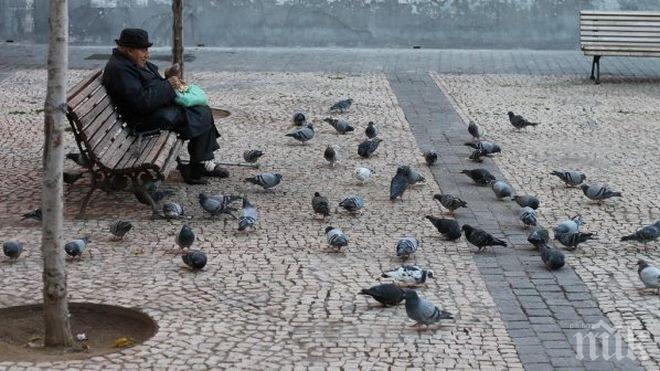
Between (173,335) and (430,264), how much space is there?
2.44m

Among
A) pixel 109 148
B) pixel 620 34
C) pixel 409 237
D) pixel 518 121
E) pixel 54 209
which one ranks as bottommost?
pixel 409 237

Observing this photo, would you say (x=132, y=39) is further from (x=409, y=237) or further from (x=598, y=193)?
(x=598, y=193)

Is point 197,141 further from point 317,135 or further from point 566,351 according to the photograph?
point 566,351

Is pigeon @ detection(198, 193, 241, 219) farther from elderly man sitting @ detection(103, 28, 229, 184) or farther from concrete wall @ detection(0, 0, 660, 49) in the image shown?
concrete wall @ detection(0, 0, 660, 49)

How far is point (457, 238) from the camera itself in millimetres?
9750

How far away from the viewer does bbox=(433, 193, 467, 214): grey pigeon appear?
416 inches

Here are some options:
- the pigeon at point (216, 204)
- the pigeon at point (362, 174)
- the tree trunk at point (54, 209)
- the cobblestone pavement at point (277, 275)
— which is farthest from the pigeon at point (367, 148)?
the tree trunk at point (54, 209)

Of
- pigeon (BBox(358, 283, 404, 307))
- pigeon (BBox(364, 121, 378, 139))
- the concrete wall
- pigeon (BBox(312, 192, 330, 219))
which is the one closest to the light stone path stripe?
pigeon (BBox(358, 283, 404, 307))

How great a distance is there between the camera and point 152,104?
11.1 meters

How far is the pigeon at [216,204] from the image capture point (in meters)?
10.3

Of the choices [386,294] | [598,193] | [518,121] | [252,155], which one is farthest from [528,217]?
[518,121]

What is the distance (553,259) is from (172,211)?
129 inches

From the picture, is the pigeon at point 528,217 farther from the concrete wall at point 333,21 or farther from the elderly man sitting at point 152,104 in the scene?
the concrete wall at point 333,21

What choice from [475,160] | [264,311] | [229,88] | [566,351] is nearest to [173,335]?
[264,311]
